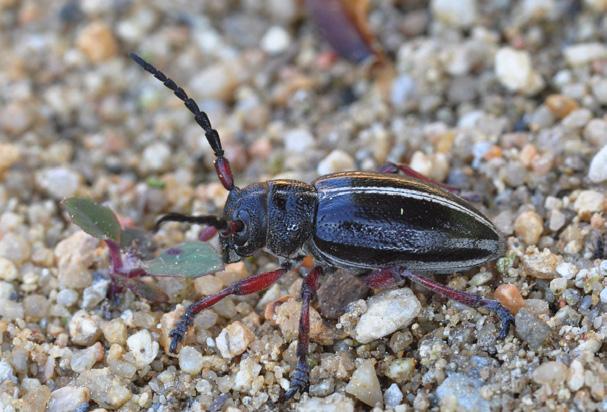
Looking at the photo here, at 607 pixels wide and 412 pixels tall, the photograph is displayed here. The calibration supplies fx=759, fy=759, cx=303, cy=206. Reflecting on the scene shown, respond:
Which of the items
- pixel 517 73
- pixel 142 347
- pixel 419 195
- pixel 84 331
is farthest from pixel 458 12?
pixel 84 331

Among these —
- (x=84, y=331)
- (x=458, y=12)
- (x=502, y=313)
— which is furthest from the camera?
(x=458, y=12)

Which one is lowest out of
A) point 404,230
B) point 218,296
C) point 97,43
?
point 218,296

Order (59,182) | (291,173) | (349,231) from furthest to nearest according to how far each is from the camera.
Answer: (59,182), (291,173), (349,231)

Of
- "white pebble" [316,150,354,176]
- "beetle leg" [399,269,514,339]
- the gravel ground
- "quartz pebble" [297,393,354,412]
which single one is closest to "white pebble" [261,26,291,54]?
the gravel ground

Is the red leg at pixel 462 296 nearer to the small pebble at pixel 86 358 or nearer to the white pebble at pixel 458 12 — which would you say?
the small pebble at pixel 86 358

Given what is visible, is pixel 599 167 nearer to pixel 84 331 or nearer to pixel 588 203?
pixel 588 203

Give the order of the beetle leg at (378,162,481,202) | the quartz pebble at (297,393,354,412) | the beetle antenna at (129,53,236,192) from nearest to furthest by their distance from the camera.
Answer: the quartz pebble at (297,393,354,412)
the beetle antenna at (129,53,236,192)
the beetle leg at (378,162,481,202)

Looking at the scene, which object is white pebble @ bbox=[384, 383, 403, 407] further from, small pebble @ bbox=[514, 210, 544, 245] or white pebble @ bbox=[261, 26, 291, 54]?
white pebble @ bbox=[261, 26, 291, 54]

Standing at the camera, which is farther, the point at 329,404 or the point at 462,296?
the point at 462,296
